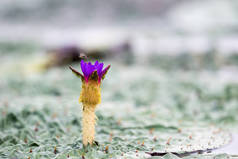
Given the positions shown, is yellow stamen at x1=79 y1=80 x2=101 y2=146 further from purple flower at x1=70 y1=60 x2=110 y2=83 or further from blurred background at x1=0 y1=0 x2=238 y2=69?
blurred background at x1=0 y1=0 x2=238 y2=69

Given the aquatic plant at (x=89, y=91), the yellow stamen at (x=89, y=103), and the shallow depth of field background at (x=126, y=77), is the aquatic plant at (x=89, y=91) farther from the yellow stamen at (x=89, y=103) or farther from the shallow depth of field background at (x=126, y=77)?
the shallow depth of field background at (x=126, y=77)

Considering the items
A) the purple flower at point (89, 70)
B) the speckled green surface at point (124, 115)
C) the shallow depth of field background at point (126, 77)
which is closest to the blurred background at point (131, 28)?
the shallow depth of field background at point (126, 77)

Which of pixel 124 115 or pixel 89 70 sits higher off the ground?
pixel 89 70

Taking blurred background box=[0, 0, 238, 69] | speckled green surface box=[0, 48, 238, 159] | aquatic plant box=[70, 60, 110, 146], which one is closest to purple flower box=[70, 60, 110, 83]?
aquatic plant box=[70, 60, 110, 146]

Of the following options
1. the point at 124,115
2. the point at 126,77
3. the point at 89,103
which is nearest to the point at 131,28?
the point at 126,77

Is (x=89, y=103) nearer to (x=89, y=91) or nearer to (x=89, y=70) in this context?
(x=89, y=91)

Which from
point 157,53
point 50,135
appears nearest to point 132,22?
point 157,53

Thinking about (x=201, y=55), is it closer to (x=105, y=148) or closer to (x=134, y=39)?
(x=134, y=39)
